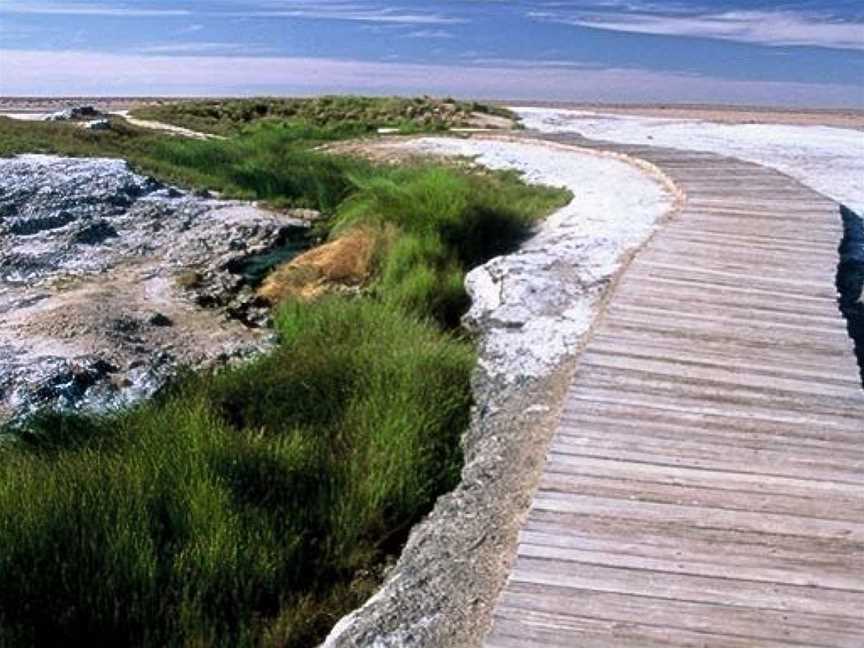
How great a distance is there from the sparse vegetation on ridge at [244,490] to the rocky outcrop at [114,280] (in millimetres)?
Result: 1073

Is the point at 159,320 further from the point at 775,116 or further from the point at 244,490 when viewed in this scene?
the point at 775,116

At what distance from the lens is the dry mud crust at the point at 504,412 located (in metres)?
3.38

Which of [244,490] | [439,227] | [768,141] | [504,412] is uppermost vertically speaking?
[768,141]

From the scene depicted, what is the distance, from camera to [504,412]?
4953 millimetres

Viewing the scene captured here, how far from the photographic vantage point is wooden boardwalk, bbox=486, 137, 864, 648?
121 inches

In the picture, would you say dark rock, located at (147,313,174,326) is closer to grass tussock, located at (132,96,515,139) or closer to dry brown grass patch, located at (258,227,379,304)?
dry brown grass patch, located at (258,227,379,304)

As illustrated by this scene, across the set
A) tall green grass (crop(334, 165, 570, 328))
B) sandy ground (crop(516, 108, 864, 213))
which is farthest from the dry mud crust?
sandy ground (crop(516, 108, 864, 213))

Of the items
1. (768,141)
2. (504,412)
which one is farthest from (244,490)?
(768,141)

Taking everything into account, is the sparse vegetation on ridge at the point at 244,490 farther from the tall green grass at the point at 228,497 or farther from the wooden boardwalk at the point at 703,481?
the wooden boardwalk at the point at 703,481

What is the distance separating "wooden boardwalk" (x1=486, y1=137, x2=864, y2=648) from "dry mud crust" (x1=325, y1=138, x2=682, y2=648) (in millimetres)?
172

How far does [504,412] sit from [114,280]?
6468mm

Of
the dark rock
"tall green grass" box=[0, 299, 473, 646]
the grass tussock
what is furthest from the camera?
the grass tussock

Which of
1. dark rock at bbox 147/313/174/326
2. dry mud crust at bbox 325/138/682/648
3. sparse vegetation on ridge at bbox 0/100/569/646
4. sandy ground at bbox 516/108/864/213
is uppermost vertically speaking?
sandy ground at bbox 516/108/864/213

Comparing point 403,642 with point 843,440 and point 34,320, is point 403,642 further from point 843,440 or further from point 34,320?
point 34,320
